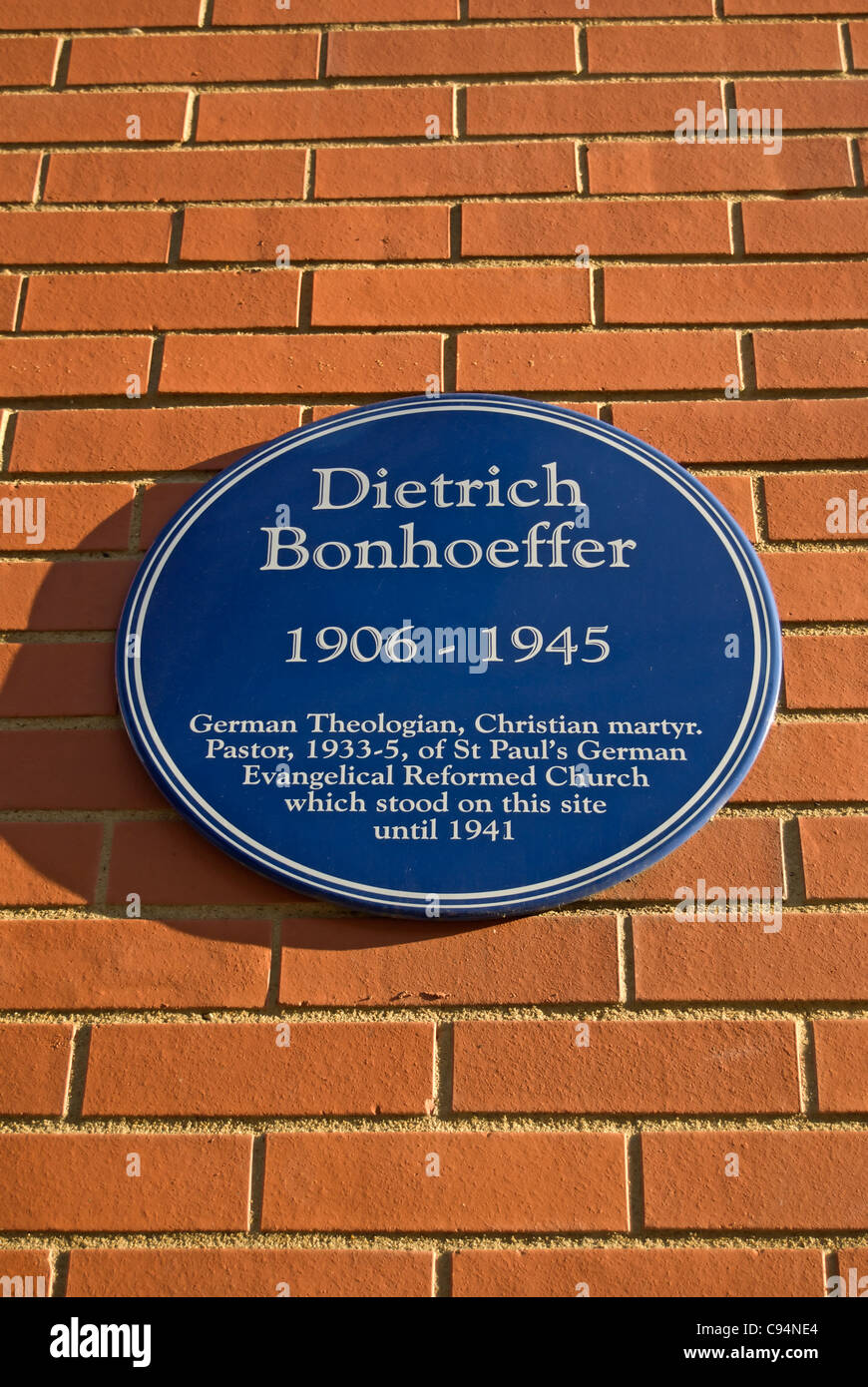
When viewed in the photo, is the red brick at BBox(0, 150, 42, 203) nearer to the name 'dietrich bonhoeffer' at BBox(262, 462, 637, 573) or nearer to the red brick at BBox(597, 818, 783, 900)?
the name 'dietrich bonhoeffer' at BBox(262, 462, 637, 573)

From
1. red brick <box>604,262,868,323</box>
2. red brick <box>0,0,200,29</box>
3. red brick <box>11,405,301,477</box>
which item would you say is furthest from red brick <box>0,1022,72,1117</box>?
red brick <box>0,0,200,29</box>

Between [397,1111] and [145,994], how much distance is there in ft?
1.07

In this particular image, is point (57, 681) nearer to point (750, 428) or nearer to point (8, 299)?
point (8, 299)

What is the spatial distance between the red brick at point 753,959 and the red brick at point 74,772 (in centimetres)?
63

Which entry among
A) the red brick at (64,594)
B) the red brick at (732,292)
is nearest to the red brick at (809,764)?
the red brick at (732,292)

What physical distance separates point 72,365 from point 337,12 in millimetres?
746

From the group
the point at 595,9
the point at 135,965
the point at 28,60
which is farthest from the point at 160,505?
the point at 595,9

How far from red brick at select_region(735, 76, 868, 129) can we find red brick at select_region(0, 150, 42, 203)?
1099 millimetres

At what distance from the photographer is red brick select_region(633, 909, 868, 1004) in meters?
1.33

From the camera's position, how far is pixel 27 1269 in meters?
1.26

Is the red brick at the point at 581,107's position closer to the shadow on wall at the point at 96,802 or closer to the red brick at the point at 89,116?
the red brick at the point at 89,116

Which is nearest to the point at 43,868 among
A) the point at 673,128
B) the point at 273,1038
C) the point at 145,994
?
the point at 145,994

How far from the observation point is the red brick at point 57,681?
1.49 metres

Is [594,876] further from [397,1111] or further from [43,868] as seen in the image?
[43,868]
